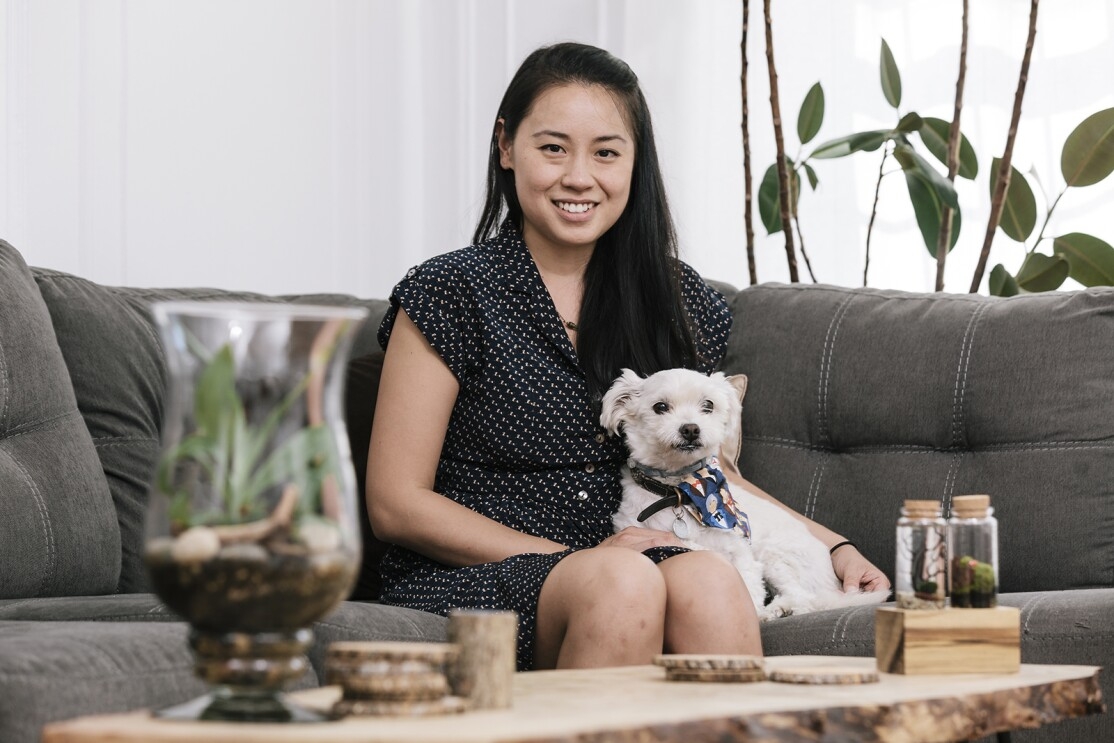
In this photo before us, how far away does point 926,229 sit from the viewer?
3.24m

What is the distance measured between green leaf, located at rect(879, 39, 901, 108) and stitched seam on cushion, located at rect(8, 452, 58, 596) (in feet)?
7.37

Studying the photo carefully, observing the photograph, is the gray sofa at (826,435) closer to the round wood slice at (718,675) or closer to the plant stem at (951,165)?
the round wood slice at (718,675)

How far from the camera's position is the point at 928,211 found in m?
3.22

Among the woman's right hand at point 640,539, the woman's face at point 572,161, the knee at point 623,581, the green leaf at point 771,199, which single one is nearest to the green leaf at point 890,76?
the green leaf at point 771,199

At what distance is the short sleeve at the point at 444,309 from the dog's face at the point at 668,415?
0.25 m

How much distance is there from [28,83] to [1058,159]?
256 cm

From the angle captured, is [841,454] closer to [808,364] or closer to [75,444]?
[808,364]

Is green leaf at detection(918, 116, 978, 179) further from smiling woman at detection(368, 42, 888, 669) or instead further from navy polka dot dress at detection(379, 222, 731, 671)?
navy polka dot dress at detection(379, 222, 731, 671)

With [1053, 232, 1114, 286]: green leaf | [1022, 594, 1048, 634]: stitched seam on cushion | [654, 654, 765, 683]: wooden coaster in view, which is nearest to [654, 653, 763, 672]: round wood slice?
[654, 654, 765, 683]: wooden coaster

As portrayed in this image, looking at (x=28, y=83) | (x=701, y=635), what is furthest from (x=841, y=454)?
(x=28, y=83)

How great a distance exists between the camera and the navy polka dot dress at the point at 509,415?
2131mm

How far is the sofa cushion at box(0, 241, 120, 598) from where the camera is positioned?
1.93 m

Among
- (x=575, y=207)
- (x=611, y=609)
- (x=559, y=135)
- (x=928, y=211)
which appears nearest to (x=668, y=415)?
(x=575, y=207)

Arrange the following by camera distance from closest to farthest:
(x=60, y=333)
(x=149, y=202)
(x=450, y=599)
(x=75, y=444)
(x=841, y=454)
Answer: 1. (x=450, y=599)
2. (x=75, y=444)
3. (x=60, y=333)
4. (x=841, y=454)
5. (x=149, y=202)
